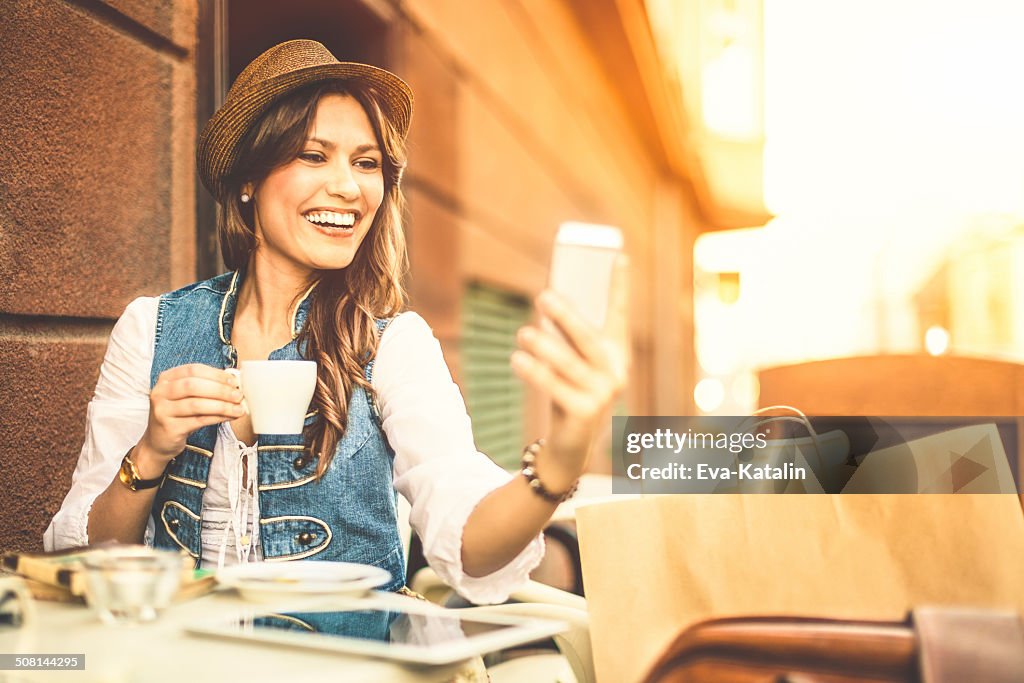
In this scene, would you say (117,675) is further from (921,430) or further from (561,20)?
(561,20)

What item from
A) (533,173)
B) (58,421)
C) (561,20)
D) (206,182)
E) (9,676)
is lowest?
(9,676)

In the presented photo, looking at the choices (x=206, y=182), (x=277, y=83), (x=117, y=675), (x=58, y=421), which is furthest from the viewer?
(x=58, y=421)

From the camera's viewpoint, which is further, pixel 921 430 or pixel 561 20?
pixel 561 20

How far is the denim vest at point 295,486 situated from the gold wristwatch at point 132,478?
0.33ft

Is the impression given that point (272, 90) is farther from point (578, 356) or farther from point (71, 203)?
point (578, 356)

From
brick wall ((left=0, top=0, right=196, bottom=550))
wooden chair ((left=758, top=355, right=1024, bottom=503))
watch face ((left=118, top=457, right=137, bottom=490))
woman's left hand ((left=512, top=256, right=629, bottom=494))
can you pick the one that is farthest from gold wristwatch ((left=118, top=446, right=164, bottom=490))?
wooden chair ((left=758, top=355, right=1024, bottom=503))

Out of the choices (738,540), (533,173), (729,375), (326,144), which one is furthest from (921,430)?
(729,375)

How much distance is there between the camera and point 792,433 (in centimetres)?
112

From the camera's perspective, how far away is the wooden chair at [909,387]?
1.89m

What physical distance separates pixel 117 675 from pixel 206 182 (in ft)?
2.77

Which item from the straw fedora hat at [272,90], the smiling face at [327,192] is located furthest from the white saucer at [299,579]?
the straw fedora hat at [272,90]

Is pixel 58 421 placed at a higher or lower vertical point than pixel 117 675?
higher

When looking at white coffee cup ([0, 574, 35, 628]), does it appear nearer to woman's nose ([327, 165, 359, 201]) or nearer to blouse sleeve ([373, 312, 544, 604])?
blouse sleeve ([373, 312, 544, 604])

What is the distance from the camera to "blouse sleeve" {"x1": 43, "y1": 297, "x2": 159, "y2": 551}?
125 centimetres
